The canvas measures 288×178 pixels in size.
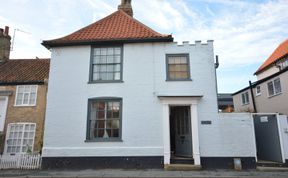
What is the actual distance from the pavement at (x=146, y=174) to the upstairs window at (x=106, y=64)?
4.77 meters

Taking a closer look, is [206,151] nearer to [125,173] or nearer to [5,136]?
[125,173]

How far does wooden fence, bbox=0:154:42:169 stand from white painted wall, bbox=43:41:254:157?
665mm

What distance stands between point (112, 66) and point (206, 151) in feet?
22.0

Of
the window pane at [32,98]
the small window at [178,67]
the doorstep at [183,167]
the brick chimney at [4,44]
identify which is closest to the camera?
the doorstep at [183,167]

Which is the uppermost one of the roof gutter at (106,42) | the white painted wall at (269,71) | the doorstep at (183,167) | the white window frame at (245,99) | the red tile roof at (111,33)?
the white painted wall at (269,71)

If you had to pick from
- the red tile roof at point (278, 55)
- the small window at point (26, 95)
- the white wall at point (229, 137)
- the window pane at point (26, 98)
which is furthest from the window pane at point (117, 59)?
the red tile roof at point (278, 55)

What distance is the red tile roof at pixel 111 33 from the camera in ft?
39.1

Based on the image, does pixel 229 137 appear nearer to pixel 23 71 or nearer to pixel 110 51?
pixel 110 51

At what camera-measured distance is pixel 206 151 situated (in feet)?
35.3

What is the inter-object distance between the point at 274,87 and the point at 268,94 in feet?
2.95

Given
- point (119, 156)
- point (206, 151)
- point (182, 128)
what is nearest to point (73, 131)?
point (119, 156)

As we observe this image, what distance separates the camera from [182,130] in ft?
39.2

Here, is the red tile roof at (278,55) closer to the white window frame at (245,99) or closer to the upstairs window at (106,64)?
the white window frame at (245,99)

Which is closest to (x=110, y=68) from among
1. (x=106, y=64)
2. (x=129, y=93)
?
(x=106, y=64)
